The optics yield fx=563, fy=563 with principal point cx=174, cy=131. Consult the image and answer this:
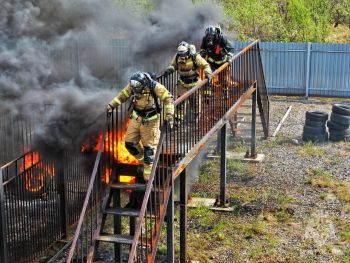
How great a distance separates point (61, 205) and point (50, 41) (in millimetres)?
7142

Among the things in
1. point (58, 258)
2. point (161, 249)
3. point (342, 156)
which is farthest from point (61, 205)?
point (342, 156)

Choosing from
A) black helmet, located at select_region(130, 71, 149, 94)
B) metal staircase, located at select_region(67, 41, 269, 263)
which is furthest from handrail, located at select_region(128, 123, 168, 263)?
black helmet, located at select_region(130, 71, 149, 94)

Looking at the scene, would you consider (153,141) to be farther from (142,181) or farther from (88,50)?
(88,50)

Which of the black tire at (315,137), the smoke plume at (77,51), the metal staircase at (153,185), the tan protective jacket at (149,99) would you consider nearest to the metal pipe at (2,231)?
the metal staircase at (153,185)

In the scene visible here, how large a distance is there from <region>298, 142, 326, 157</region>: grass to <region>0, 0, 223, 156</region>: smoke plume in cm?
432

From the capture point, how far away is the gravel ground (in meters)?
9.46

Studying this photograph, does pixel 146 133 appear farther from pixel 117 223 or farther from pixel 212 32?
pixel 212 32

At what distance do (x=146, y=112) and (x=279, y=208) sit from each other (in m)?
4.65

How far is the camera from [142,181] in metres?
7.88

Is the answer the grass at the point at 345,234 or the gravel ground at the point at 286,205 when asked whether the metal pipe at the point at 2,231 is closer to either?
the gravel ground at the point at 286,205

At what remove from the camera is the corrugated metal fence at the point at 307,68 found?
68.0 feet

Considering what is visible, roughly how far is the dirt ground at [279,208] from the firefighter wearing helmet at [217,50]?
2452mm

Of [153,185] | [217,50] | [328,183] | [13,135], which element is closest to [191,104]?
[217,50]

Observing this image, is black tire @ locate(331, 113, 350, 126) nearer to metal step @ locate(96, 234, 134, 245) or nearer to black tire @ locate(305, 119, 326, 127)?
black tire @ locate(305, 119, 326, 127)
